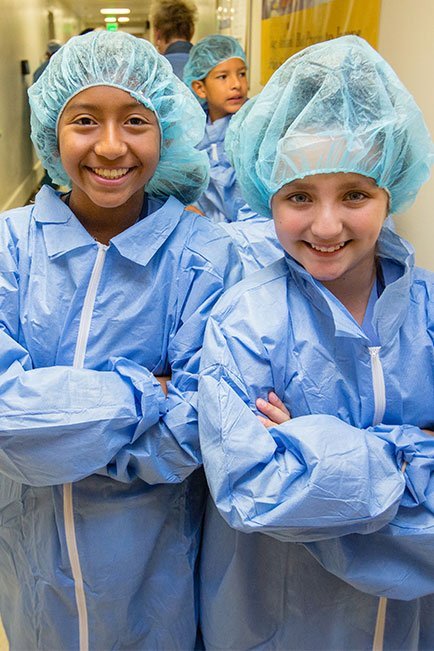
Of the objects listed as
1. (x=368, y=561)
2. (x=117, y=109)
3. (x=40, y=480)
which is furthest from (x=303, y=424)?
(x=117, y=109)

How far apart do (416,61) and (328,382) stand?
1.15 meters

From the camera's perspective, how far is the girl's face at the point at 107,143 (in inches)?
42.9

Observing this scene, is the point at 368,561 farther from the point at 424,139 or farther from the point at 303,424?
the point at 424,139

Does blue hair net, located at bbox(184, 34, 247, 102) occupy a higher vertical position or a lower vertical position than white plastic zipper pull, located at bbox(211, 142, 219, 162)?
higher

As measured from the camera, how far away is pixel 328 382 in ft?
3.23

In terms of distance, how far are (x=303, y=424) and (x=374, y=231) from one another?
34 centimetres

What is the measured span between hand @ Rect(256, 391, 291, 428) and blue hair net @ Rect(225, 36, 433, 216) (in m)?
0.36

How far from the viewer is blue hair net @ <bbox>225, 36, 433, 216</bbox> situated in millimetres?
923

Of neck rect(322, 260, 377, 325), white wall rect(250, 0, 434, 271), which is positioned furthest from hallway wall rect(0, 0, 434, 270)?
neck rect(322, 260, 377, 325)

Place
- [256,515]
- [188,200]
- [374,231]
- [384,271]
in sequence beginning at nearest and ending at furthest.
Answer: [256,515]
[374,231]
[384,271]
[188,200]

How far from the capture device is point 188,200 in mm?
1361

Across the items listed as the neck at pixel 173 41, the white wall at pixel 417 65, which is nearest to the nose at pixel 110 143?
the white wall at pixel 417 65

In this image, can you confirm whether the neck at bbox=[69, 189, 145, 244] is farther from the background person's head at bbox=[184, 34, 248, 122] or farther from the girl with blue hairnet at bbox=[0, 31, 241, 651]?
the background person's head at bbox=[184, 34, 248, 122]

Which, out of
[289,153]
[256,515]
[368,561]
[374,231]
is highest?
[289,153]
